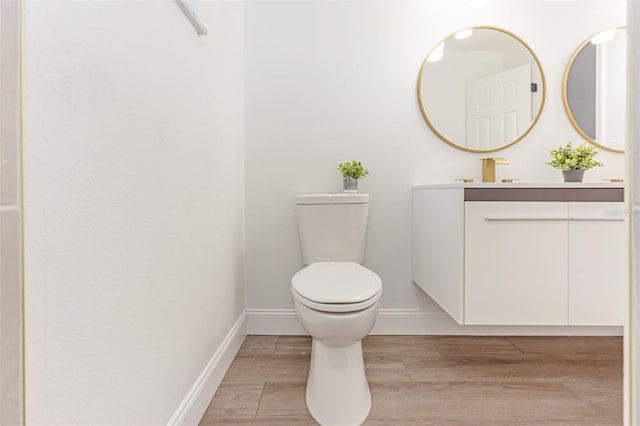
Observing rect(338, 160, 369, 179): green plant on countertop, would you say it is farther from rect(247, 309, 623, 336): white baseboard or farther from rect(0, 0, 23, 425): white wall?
rect(0, 0, 23, 425): white wall

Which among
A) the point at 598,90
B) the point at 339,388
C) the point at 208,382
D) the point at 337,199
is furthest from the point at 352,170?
the point at 598,90

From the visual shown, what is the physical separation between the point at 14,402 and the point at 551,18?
2462mm

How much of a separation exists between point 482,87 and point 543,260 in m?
0.97

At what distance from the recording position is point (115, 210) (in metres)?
0.66

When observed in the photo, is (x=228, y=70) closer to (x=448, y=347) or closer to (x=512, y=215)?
(x=512, y=215)

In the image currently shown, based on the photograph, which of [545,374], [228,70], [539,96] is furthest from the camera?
[539,96]

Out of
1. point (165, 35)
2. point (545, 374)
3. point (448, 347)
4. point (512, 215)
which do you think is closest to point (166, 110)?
point (165, 35)

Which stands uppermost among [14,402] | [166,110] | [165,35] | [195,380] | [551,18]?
[551,18]

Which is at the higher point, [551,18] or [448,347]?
[551,18]

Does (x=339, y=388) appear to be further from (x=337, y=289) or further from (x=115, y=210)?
(x=115, y=210)

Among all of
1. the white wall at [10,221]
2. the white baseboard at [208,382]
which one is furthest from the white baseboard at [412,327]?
the white wall at [10,221]

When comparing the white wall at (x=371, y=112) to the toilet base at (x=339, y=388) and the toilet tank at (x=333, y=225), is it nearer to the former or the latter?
the toilet tank at (x=333, y=225)

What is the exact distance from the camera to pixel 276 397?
1.21 metres

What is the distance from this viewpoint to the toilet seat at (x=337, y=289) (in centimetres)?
102
